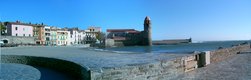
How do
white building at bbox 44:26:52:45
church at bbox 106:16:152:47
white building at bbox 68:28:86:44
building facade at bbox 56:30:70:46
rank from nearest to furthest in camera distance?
1. white building at bbox 44:26:52:45
2. building facade at bbox 56:30:70:46
3. white building at bbox 68:28:86:44
4. church at bbox 106:16:152:47

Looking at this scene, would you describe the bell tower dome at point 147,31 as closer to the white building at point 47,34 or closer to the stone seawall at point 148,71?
the white building at point 47,34

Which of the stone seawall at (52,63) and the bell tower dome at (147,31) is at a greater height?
the bell tower dome at (147,31)

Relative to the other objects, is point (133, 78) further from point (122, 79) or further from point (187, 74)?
point (187, 74)

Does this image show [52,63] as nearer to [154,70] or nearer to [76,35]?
[154,70]

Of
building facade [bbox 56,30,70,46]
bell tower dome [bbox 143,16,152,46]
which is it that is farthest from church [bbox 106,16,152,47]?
building facade [bbox 56,30,70,46]

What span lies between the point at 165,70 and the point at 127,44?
4571 inches

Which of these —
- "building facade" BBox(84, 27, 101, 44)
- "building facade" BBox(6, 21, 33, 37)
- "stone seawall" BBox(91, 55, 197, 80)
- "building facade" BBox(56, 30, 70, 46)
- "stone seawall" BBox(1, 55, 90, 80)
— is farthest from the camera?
"building facade" BBox(84, 27, 101, 44)

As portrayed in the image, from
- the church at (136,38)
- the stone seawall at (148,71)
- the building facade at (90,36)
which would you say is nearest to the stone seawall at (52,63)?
the stone seawall at (148,71)

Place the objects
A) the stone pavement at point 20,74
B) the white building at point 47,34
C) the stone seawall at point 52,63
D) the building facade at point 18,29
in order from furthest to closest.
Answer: the white building at point 47,34 < the building facade at point 18,29 < the stone pavement at point 20,74 < the stone seawall at point 52,63

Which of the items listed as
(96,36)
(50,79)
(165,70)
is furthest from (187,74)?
(96,36)

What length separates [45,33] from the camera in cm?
9869

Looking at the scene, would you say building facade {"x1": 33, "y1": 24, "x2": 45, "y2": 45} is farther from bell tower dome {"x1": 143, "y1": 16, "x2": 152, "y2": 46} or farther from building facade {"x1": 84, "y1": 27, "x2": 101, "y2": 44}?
bell tower dome {"x1": 143, "y1": 16, "x2": 152, "y2": 46}

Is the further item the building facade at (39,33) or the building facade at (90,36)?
the building facade at (90,36)

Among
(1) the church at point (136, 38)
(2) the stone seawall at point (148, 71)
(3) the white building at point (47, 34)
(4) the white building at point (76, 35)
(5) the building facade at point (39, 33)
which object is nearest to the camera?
(2) the stone seawall at point (148, 71)
